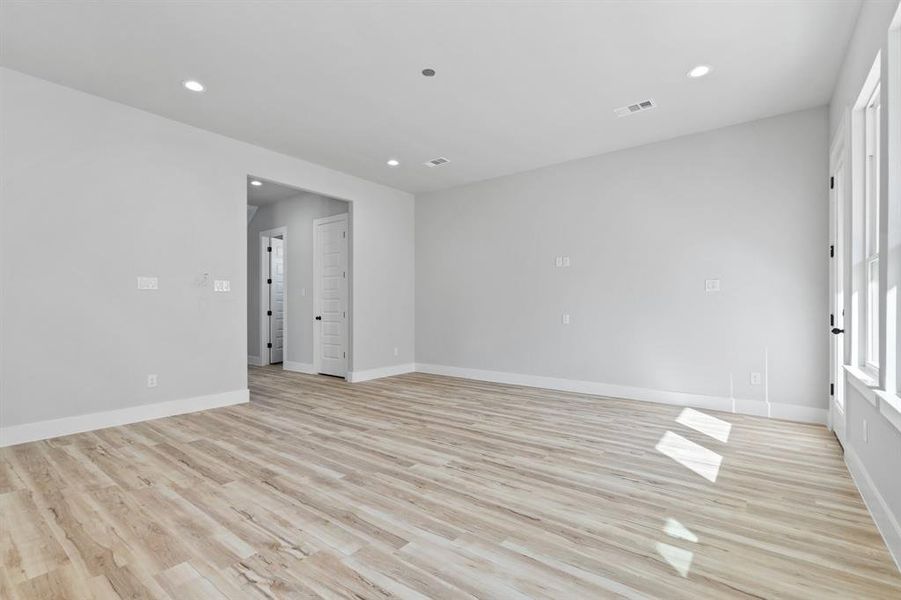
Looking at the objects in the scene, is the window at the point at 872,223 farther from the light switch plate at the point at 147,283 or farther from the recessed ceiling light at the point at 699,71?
the light switch plate at the point at 147,283

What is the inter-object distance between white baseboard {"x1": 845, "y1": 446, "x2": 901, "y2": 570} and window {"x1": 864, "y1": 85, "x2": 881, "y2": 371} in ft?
2.11

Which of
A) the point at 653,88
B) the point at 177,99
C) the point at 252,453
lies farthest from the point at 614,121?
the point at 252,453

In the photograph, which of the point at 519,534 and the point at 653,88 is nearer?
the point at 519,534

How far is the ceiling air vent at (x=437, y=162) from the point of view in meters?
5.56

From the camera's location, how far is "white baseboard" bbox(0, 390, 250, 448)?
3446 mm

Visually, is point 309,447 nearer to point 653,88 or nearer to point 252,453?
point 252,453

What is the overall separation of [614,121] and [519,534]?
4.02 m

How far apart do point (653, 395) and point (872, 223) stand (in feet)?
8.94

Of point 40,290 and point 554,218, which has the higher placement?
point 554,218

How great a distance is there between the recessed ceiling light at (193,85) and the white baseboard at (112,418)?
3.02 m

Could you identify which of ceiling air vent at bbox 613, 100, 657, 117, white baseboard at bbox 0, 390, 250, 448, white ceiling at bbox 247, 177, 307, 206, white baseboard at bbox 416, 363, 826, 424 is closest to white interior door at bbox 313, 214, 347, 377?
white ceiling at bbox 247, 177, 307, 206

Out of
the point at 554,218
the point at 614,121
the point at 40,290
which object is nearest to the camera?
the point at 40,290

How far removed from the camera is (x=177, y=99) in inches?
155

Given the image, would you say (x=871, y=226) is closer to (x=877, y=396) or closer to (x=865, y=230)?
(x=865, y=230)
